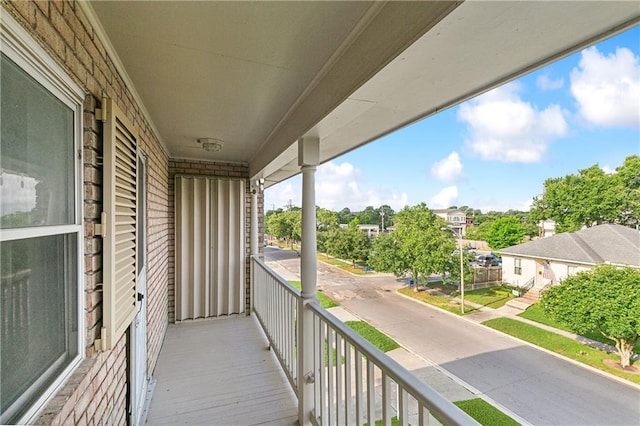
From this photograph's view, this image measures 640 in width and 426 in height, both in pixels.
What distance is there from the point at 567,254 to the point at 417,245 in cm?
248

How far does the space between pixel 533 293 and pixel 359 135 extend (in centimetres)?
171

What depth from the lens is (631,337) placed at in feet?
4.22

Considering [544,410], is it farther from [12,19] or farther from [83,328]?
[12,19]

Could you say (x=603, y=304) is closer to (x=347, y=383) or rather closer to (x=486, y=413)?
(x=486, y=413)

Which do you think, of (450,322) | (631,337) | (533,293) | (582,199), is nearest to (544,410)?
(533,293)

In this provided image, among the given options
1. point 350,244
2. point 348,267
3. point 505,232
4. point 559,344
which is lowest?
point 348,267

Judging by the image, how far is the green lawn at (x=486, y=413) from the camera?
1.78m

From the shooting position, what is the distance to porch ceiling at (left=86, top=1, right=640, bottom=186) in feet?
2.97

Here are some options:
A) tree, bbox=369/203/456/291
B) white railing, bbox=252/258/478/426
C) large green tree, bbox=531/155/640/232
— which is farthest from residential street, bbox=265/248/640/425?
large green tree, bbox=531/155/640/232

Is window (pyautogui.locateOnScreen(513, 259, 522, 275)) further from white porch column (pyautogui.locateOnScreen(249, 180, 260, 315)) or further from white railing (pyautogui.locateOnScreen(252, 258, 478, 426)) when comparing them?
white porch column (pyautogui.locateOnScreen(249, 180, 260, 315))

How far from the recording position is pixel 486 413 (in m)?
1.89

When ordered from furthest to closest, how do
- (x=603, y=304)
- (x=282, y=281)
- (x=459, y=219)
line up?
(x=282, y=281)
(x=459, y=219)
(x=603, y=304)

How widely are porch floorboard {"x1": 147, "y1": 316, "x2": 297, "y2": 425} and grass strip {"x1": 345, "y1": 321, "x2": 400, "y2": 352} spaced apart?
971 mm

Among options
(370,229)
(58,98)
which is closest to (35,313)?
(58,98)
